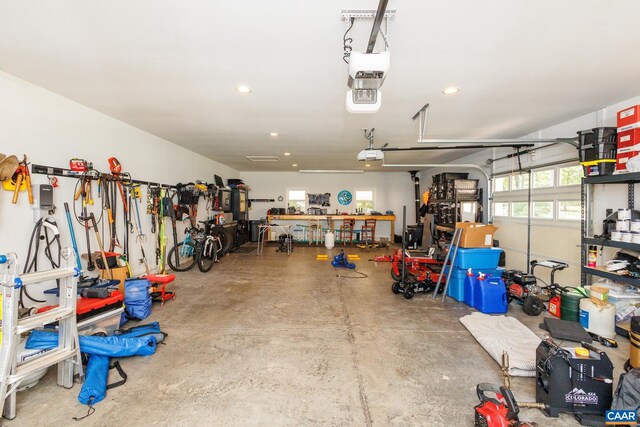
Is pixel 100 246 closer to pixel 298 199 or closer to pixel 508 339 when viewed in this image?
pixel 508 339

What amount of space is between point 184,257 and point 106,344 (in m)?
3.70

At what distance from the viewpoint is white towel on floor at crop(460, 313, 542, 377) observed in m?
2.20

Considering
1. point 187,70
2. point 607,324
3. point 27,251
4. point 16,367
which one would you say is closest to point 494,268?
point 607,324

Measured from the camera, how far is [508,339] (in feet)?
8.63

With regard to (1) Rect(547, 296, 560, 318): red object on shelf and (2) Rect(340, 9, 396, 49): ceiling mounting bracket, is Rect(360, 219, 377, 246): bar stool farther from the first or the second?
(2) Rect(340, 9, 396, 49): ceiling mounting bracket

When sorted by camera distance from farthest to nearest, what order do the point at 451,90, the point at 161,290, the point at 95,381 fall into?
the point at 161,290 → the point at 451,90 → the point at 95,381

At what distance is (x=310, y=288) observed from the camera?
434 cm

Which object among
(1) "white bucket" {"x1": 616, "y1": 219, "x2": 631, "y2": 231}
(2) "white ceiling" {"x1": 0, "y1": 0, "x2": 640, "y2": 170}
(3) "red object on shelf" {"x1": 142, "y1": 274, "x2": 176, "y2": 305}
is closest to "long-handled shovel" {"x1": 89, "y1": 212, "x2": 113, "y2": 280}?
(3) "red object on shelf" {"x1": 142, "y1": 274, "x2": 176, "y2": 305}

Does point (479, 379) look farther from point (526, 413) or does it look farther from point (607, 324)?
point (607, 324)


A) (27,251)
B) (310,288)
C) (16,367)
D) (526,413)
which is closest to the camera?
(16,367)

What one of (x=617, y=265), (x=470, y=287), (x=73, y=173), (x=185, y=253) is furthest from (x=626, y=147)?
(x=185, y=253)

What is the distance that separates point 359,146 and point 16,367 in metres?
5.41

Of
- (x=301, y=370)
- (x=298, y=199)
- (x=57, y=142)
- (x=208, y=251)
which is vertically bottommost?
(x=301, y=370)

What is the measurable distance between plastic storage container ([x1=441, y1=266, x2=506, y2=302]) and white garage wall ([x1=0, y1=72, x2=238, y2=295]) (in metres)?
5.13
